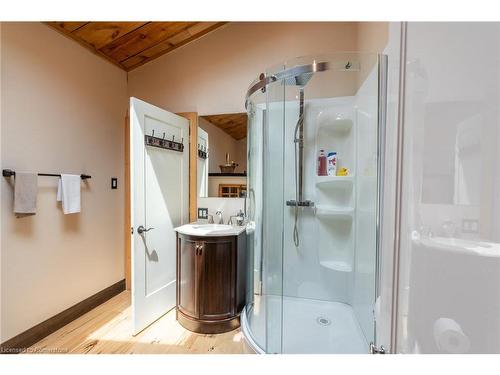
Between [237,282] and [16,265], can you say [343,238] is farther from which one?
[16,265]

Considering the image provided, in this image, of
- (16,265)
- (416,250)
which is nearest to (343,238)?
(416,250)

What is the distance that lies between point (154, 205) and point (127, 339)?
1.07m

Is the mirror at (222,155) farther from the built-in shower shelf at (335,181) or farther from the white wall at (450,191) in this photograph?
the white wall at (450,191)

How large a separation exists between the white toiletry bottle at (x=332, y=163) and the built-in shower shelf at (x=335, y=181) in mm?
50

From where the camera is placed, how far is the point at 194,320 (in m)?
1.92

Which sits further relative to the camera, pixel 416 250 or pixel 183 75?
pixel 183 75

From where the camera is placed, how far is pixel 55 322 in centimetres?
191

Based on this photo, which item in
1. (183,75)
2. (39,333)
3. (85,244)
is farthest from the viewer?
(183,75)

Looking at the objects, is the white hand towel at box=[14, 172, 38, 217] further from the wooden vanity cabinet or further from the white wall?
the white wall

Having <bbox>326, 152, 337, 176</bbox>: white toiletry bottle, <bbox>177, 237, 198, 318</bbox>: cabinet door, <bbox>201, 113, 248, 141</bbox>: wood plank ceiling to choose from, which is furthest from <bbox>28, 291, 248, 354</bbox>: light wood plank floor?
<bbox>201, 113, 248, 141</bbox>: wood plank ceiling

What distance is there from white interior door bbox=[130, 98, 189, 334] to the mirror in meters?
0.18

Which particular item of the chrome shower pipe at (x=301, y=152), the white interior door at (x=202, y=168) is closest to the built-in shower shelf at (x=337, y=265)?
the chrome shower pipe at (x=301, y=152)

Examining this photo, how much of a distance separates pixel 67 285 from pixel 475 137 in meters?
2.75

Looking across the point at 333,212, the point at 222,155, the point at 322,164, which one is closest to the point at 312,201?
the point at 333,212
